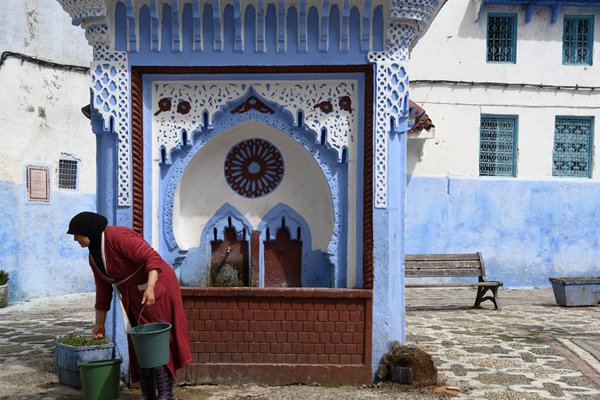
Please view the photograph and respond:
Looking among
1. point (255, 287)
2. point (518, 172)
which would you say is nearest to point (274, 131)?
point (255, 287)

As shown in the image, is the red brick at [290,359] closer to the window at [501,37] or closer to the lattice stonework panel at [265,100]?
the lattice stonework panel at [265,100]

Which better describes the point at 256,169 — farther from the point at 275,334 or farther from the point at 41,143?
the point at 41,143

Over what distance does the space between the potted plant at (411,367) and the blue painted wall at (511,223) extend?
8.33 meters

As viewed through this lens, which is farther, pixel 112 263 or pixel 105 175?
pixel 105 175

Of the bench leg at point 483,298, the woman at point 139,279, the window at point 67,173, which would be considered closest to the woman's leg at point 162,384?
the woman at point 139,279

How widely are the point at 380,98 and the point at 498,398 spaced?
273 centimetres

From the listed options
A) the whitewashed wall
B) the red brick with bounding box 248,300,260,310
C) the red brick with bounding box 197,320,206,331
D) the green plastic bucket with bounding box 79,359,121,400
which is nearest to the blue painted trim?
the whitewashed wall

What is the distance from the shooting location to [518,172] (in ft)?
48.4

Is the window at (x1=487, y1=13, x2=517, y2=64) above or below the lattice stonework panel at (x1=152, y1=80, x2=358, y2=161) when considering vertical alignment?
above

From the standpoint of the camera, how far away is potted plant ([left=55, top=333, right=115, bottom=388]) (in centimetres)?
618

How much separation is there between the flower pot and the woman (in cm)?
95

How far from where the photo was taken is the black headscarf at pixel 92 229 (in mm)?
5160

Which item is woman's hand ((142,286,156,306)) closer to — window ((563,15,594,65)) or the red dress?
the red dress

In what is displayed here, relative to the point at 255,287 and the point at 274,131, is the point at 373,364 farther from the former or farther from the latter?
the point at 274,131
